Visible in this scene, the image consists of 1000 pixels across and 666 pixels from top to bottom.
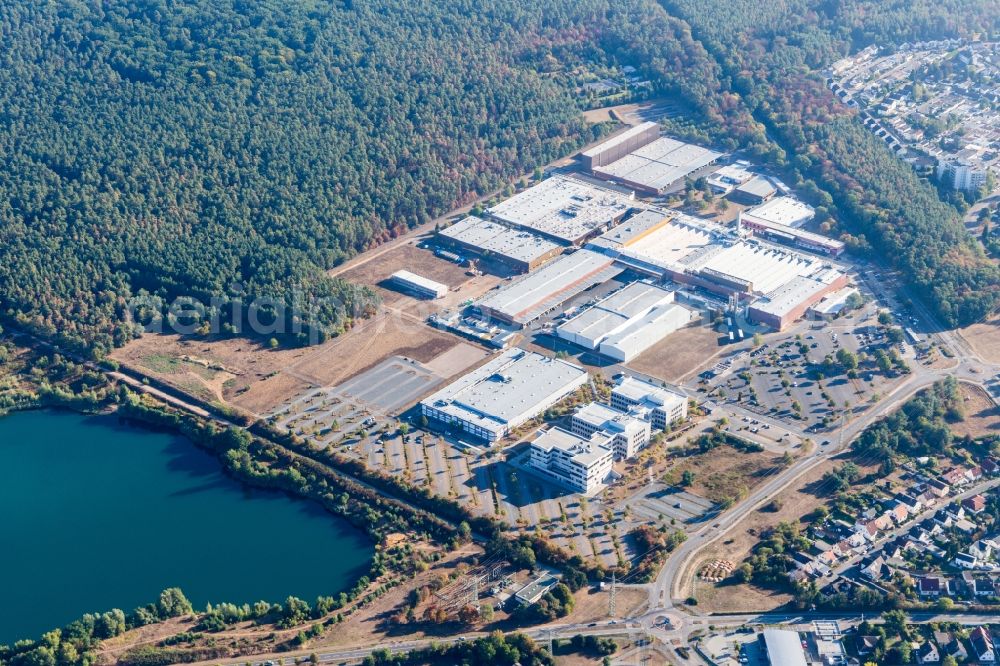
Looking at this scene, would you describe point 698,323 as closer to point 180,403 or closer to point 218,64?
point 180,403

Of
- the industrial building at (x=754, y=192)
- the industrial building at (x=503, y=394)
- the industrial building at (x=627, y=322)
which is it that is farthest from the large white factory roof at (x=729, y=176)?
the industrial building at (x=503, y=394)

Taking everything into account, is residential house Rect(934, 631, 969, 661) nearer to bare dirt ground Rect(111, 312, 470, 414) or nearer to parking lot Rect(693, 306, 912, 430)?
parking lot Rect(693, 306, 912, 430)

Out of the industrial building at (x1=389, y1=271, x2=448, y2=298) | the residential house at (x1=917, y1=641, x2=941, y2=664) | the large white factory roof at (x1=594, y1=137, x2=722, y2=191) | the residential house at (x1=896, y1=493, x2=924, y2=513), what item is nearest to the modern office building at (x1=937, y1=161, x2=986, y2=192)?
the large white factory roof at (x1=594, y1=137, x2=722, y2=191)

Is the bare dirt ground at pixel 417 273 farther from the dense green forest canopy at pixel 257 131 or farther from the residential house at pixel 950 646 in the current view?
the residential house at pixel 950 646

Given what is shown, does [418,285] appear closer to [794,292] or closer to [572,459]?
[794,292]

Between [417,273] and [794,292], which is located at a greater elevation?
[417,273]

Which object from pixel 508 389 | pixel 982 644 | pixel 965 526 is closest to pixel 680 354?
pixel 508 389
